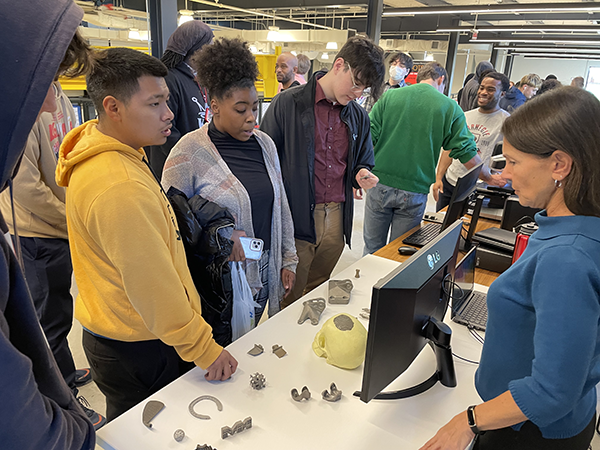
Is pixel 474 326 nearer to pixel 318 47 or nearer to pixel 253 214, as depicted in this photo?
pixel 253 214

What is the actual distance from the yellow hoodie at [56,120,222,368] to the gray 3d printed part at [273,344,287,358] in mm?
206

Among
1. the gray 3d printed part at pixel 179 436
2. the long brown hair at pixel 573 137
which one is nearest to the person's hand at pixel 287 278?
the gray 3d printed part at pixel 179 436

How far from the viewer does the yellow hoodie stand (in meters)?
1.01

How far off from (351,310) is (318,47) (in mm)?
11188

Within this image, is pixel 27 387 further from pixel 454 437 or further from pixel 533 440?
pixel 533 440

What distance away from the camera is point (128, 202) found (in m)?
1.01

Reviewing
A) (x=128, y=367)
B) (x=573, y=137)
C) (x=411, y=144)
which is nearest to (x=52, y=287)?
(x=128, y=367)

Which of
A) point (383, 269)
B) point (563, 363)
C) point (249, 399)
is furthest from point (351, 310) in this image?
point (563, 363)

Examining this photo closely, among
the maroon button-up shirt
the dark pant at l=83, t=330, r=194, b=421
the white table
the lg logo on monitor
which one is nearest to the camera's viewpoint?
the white table

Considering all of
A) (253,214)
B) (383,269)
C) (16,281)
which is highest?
(16,281)

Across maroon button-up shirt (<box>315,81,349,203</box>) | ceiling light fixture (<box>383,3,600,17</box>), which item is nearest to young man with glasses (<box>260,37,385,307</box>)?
maroon button-up shirt (<box>315,81,349,203</box>)

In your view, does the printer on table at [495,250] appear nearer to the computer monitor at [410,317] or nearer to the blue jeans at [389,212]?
the blue jeans at [389,212]

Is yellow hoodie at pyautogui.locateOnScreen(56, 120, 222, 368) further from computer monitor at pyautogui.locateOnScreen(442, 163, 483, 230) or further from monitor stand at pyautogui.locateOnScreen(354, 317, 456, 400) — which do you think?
computer monitor at pyautogui.locateOnScreen(442, 163, 483, 230)

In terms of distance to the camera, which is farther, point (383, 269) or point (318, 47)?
point (318, 47)
